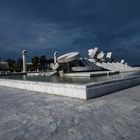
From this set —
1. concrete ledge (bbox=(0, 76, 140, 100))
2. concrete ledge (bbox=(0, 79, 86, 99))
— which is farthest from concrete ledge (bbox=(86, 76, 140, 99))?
concrete ledge (bbox=(0, 79, 86, 99))

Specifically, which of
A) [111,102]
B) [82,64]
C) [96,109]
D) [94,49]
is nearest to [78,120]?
[96,109]

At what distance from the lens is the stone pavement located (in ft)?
9.62

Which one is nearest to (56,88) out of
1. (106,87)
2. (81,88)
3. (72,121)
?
(81,88)

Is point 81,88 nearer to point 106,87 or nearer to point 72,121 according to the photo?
point 106,87

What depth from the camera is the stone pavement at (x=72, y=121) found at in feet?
9.62

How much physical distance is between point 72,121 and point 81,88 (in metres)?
2.18

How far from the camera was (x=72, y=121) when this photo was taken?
3.59 meters

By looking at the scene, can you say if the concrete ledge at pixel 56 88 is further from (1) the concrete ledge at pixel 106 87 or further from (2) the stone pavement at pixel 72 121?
(2) the stone pavement at pixel 72 121

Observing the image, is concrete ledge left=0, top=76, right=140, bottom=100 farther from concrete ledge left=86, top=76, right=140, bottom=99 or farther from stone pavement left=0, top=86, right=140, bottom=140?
stone pavement left=0, top=86, right=140, bottom=140

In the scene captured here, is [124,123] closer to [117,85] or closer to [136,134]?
[136,134]

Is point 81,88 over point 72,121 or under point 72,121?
over

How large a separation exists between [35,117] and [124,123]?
6.56ft

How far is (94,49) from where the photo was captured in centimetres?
3812

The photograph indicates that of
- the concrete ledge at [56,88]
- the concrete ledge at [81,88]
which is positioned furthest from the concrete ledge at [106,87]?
the concrete ledge at [56,88]
